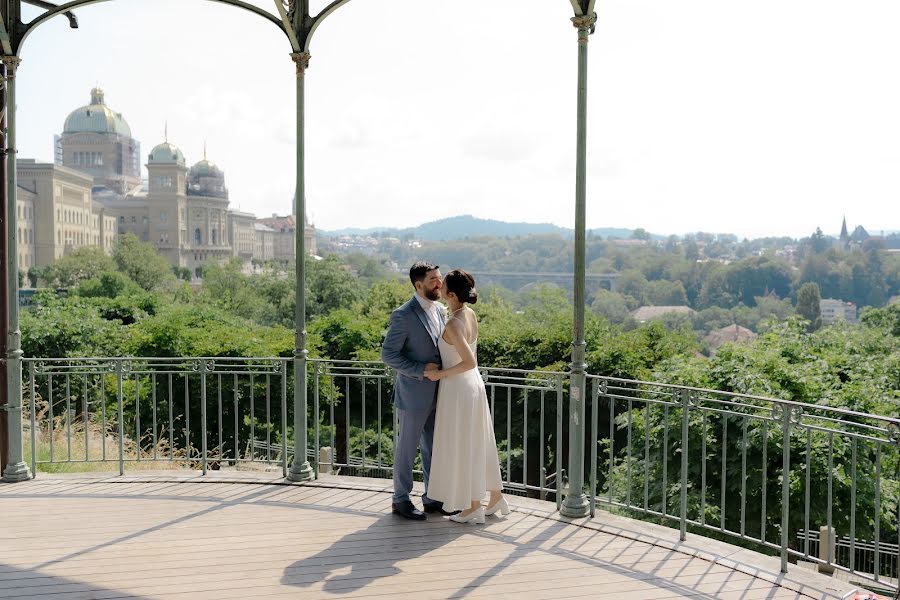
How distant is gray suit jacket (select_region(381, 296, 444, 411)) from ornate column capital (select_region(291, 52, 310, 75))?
7.63 feet

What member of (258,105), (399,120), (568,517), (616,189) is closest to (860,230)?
(616,189)

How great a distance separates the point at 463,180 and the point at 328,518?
525 feet

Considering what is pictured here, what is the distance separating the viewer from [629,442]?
6.08m

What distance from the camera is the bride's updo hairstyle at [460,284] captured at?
5422 mm

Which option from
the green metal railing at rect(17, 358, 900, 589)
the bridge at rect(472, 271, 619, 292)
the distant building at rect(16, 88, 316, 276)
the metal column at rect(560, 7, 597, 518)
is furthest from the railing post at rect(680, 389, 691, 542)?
the bridge at rect(472, 271, 619, 292)

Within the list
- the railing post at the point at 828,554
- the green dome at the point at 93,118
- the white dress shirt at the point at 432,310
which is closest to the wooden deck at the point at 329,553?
the railing post at the point at 828,554

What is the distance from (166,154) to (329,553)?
14908 centimetres

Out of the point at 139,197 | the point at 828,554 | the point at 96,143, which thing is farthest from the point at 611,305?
the point at 96,143

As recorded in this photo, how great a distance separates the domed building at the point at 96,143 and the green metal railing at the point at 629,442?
14354 centimetres

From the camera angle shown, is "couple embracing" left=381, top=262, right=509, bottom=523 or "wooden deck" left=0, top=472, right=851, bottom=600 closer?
"wooden deck" left=0, top=472, right=851, bottom=600

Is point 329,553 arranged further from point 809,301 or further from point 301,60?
point 809,301

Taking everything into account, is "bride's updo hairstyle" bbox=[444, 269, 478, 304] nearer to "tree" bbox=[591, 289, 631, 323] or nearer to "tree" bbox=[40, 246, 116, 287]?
"tree" bbox=[40, 246, 116, 287]

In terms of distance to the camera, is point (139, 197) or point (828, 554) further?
point (139, 197)

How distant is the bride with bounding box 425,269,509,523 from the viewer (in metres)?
5.56
